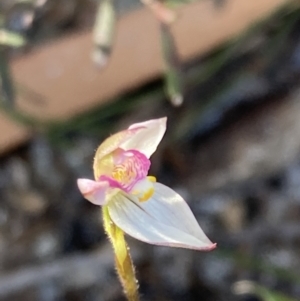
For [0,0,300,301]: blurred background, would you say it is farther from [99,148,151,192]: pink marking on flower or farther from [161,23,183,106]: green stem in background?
[99,148,151,192]: pink marking on flower

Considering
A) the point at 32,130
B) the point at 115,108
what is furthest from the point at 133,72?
the point at 32,130

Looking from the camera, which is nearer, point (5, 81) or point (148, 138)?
point (148, 138)

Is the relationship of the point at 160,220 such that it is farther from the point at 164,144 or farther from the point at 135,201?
the point at 164,144

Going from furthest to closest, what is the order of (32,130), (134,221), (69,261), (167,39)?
(32,130), (69,261), (167,39), (134,221)

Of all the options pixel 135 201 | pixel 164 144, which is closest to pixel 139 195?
pixel 135 201

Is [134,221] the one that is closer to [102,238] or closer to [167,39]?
[167,39]

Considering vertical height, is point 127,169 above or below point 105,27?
below
